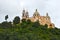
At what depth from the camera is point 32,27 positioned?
366 ft

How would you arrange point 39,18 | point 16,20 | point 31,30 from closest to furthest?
1. point 31,30
2. point 16,20
3. point 39,18

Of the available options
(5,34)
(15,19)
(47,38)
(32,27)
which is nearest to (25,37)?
(5,34)

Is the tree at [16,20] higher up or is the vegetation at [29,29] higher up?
the tree at [16,20]

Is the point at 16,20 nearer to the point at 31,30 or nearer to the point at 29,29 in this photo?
the point at 29,29

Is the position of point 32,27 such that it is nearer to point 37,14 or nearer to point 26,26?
point 26,26

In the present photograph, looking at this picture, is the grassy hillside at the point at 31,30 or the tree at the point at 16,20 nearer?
the grassy hillside at the point at 31,30

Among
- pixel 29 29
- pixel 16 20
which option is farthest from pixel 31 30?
pixel 16 20

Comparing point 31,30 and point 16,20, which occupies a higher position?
point 16,20

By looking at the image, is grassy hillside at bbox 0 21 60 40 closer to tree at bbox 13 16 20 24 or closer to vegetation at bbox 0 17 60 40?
vegetation at bbox 0 17 60 40

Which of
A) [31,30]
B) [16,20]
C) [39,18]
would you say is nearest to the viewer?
[31,30]

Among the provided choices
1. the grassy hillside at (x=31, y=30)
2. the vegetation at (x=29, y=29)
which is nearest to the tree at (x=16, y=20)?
the vegetation at (x=29, y=29)

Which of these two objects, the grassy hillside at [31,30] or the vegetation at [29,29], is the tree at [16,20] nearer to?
the vegetation at [29,29]

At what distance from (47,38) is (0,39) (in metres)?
17.9

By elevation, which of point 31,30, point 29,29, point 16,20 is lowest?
point 31,30
